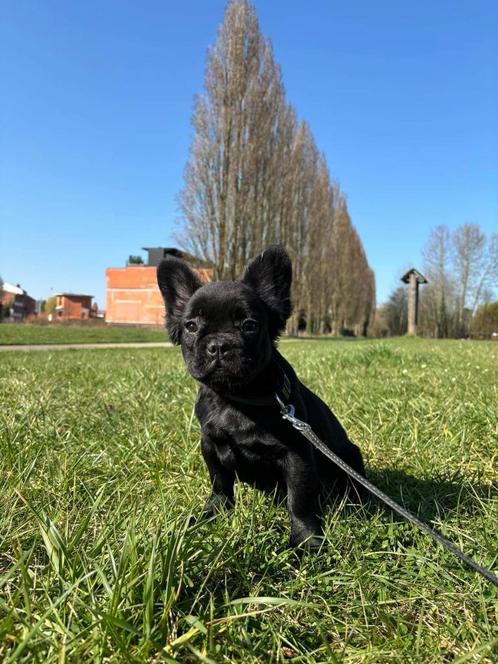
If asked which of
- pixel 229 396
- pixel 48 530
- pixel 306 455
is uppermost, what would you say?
pixel 229 396

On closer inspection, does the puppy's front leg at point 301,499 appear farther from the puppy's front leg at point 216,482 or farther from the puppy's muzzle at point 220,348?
the puppy's muzzle at point 220,348

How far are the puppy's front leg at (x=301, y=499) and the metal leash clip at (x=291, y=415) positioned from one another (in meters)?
0.15

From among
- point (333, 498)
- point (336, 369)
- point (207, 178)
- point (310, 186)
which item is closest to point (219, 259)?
point (207, 178)

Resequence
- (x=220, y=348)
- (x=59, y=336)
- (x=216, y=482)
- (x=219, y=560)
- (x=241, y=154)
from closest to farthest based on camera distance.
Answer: (x=219, y=560) → (x=220, y=348) → (x=216, y=482) → (x=59, y=336) → (x=241, y=154)

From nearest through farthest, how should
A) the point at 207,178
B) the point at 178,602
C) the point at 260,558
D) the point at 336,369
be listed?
the point at 178,602 → the point at 260,558 → the point at 336,369 → the point at 207,178

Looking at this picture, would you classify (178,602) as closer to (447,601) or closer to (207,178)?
(447,601)

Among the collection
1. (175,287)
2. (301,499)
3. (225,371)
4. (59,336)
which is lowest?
(301,499)

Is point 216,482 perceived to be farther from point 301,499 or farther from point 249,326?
point 249,326

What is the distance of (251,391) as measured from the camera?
2055 millimetres

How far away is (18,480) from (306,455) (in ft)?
4.34

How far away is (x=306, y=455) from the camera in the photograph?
1.99m

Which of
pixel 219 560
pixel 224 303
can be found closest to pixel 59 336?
pixel 224 303

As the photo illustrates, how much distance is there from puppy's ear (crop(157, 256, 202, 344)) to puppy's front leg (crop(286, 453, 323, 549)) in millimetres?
837

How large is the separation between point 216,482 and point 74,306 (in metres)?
77.5
